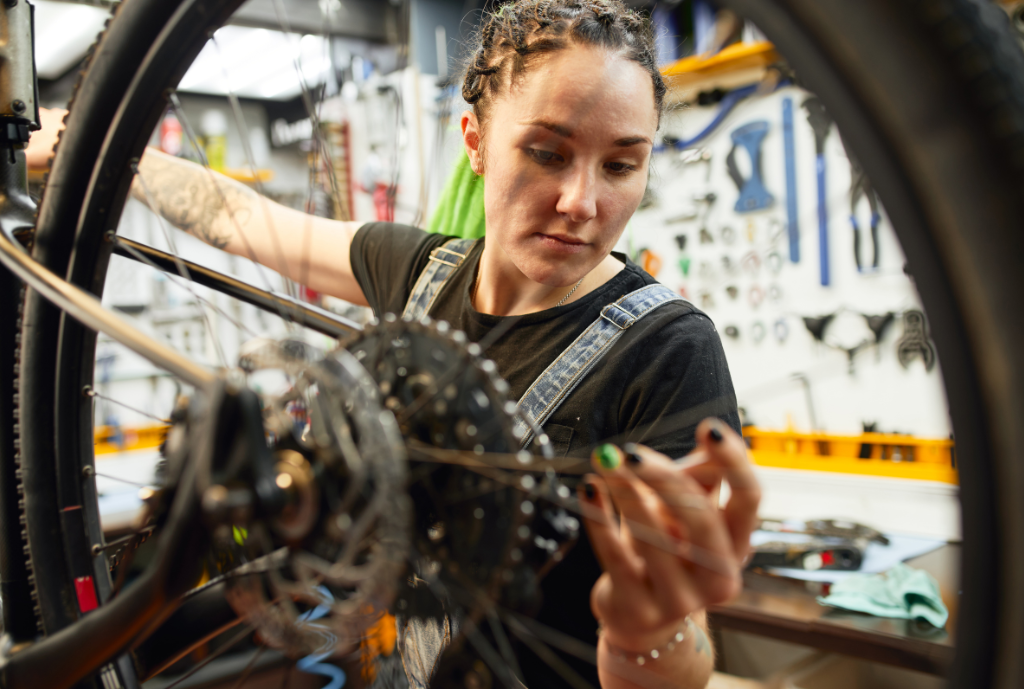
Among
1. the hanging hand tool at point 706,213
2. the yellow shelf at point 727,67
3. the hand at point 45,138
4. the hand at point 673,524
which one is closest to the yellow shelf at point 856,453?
the hanging hand tool at point 706,213

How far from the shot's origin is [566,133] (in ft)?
1.58

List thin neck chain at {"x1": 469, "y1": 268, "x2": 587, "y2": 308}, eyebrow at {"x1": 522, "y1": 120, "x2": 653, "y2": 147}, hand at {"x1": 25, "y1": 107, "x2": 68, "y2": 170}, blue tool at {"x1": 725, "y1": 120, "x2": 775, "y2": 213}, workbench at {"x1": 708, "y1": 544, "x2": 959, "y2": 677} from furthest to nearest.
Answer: blue tool at {"x1": 725, "y1": 120, "x2": 775, "y2": 213} → workbench at {"x1": 708, "y1": 544, "x2": 959, "y2": 677} → hand at {"x1": 25, "y1": 107, "x2": 68, "y2": 170} → thin neck chain at {"x1": 469, "y1": 268, "x2": 587, "y2": 308} → eyebrow at {"x1": 522, "y1": 120, "x2": 653, "y2": 147}

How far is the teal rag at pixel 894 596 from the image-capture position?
3.95 ft

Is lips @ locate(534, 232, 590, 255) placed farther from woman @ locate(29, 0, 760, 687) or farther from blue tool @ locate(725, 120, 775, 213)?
blue tool @ locate(725, 120, 775, 213)

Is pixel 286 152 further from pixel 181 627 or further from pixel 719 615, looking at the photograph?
pixel 181 627

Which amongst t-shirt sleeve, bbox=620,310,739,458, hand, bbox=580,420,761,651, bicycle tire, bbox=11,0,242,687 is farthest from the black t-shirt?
bicycle tire, bbox=11,0,242,687

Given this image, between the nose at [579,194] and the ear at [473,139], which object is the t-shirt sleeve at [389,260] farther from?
the nose at [579,194]

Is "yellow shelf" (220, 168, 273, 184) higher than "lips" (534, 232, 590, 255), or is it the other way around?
"yellow shelf" (220, 168, 273, 184)

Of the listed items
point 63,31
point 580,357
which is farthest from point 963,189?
point 63,31

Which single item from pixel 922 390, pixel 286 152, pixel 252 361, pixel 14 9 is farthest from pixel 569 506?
pixel 286 152

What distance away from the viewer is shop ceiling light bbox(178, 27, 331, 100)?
8.04 feet

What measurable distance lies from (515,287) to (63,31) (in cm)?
241

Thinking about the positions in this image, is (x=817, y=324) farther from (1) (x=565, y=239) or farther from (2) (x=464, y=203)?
(1) (x=565, y=239)

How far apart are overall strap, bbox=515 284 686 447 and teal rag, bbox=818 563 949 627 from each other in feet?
3.09
